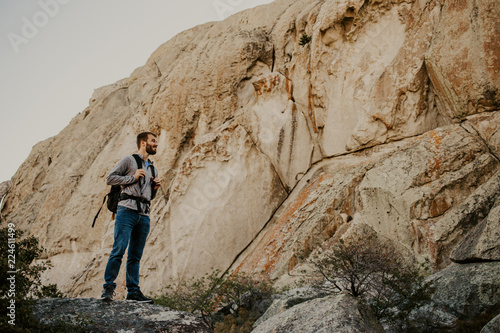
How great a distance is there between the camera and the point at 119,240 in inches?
209

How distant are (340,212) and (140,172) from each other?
6.09 m

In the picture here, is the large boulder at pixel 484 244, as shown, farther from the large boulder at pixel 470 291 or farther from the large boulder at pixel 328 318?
the large boulder at pixel 328 318

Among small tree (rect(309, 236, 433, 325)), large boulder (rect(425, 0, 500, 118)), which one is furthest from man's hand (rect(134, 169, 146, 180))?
large boulder (rect(425, 0, 500, 118))

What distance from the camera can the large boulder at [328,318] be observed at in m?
4.63

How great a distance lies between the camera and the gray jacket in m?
Result: 5.57

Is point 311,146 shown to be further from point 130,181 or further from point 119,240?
point 119,240

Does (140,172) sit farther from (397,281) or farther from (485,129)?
A: (485,129)

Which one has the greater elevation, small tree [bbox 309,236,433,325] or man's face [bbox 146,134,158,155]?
man's face [bbox 146,134,158,155]

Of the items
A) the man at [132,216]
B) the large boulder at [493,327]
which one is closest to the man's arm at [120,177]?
the man at [132,216]

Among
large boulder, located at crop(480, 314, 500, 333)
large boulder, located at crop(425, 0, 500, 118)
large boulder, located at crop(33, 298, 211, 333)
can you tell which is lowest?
large boulder, located at crop(33, 298, 211, 333)

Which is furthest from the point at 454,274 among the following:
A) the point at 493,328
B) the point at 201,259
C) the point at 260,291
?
the point at 201,259

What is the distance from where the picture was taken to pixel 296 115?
13.4 metres

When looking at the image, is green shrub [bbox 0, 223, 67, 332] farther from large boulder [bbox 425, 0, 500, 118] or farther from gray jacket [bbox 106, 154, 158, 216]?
large boulder [bbox 425, 0, 500, 118]

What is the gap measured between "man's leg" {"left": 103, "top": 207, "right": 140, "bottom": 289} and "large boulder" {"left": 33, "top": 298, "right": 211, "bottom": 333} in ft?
1.10
